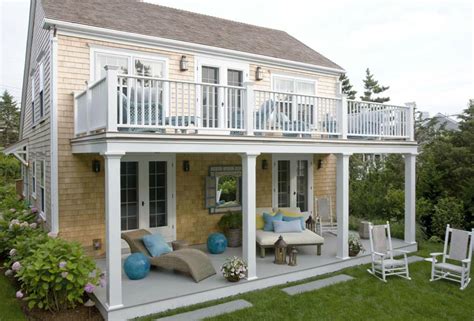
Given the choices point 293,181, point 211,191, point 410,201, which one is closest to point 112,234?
point 211,191

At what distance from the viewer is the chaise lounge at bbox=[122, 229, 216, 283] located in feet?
22.2

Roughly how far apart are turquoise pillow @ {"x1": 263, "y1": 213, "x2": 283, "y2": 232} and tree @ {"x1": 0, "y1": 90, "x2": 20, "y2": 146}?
40.4 metres

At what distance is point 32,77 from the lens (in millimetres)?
11359

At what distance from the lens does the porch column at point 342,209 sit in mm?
8352

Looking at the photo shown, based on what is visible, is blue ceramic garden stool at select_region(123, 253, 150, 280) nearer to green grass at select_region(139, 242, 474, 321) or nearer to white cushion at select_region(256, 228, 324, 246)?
green grass at select_region(139, 242, 474, 321)

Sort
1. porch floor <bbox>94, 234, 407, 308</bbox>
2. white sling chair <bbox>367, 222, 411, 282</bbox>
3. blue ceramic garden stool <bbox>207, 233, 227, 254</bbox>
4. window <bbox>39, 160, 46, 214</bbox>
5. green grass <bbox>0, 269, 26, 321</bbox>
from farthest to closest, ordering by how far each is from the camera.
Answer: window <bbox>39, 160, 46, 214</bbox> < blue ceramic garden stool <bbox>207, 233, 227, 254</bbox> < white sling chair <bbox>367, 222, 411, 282</bbox> < porch floor <bbox>94, 234, 407, 308</bbox> < green grass <bbox>0, 269, 26, 321</bbox>

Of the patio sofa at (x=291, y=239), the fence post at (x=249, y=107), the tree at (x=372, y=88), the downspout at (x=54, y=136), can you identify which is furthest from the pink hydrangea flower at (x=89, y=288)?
the tree at (x=372, y=88)

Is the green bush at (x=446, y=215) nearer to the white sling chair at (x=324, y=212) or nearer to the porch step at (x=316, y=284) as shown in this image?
the white sling chair at (x=324, y=212)

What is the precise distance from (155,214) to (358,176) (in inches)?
508

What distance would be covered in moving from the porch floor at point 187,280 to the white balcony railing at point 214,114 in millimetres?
2844

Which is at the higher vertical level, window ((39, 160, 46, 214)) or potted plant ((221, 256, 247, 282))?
window ((39, 160, 46, 214))

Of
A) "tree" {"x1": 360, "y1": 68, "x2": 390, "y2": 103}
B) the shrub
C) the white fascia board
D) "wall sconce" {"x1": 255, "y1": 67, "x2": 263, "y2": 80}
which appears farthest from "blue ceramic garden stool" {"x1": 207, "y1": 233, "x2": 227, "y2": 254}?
"tree" {"x1": 360, "y1": 68, "x2": 390, "y2": 103}

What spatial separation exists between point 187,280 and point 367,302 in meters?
3.35

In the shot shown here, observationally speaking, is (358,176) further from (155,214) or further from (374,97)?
(155,214)
